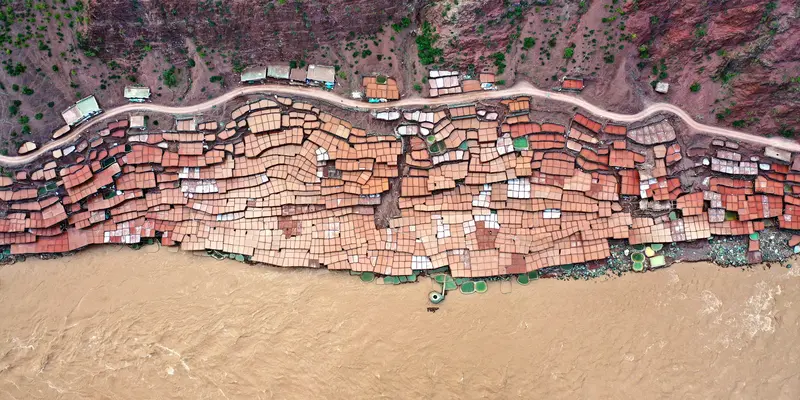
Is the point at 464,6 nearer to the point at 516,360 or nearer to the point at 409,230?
the point at 409,230

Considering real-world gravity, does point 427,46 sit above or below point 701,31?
below

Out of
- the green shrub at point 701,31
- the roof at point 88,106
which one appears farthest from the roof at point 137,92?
the green shrub at point 701,31

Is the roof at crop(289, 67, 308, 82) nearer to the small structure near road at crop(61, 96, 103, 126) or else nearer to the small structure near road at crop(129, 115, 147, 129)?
the small structure near road at crop(129, 115, 147, 129)

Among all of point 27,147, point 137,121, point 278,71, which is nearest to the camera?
point 27,147

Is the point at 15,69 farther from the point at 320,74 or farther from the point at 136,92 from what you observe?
the point at 320,74

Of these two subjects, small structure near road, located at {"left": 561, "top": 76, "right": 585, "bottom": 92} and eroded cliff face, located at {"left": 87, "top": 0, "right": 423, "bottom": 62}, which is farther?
small structure near road, located at {"left": 561, "top": 76, "right": 585, "bottom": 92}

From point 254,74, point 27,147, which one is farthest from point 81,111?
point 254,74

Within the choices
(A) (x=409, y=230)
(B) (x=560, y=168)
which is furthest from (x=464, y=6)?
(A) (x=409, y=230)

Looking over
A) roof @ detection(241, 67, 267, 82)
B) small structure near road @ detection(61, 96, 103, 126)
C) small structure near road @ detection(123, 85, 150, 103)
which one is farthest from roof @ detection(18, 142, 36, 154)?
roof @ detection(241, 67, 267, 82)

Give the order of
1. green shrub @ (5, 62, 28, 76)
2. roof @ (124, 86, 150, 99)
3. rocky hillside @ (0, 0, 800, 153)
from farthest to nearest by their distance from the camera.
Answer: roof @ (124, 86, 150, 99)
green shrub @ (5, 62, 28, 76)
rocky hillside @ (0, 0, 800, 153)
